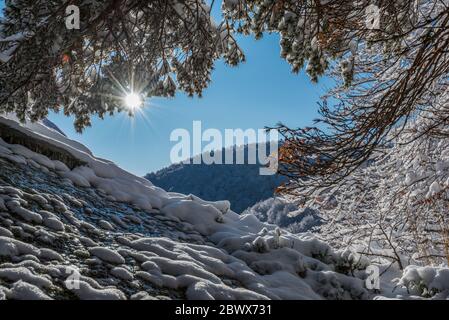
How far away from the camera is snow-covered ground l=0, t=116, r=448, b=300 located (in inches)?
129

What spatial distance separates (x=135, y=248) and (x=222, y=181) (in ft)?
261

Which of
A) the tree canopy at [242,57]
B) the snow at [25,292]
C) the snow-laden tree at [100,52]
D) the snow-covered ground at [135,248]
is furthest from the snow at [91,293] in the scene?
the snow-laden tree at [100,52]

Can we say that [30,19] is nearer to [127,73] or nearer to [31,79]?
[31,79]

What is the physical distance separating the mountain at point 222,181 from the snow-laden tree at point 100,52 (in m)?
64.6

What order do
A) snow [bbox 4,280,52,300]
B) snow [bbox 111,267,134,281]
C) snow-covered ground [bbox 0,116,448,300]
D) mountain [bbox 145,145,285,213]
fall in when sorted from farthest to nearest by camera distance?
mountain [bbox 145,145,285,213]
snow [bbox 111,267,134,281]
snow-covered ground [bbox 0,116,448,300]
snow [bbox 4,280,52,300]

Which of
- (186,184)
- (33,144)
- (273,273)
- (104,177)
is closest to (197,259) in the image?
(273,273)

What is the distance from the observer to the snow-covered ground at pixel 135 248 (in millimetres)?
3281

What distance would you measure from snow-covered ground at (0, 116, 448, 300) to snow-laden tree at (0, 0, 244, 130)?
984mm

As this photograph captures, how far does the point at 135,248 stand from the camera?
14.3ft

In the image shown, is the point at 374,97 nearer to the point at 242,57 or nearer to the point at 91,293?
the point at 242,57

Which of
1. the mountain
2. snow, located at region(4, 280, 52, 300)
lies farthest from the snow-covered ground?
the mountain

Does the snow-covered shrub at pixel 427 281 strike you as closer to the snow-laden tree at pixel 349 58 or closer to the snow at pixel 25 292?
the snow-laden tree at pixel 349 58

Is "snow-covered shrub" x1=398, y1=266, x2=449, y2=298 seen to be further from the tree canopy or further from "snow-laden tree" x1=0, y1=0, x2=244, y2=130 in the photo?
"snow-laden tree" x1=0, y1=0, x2=244, y2=130
